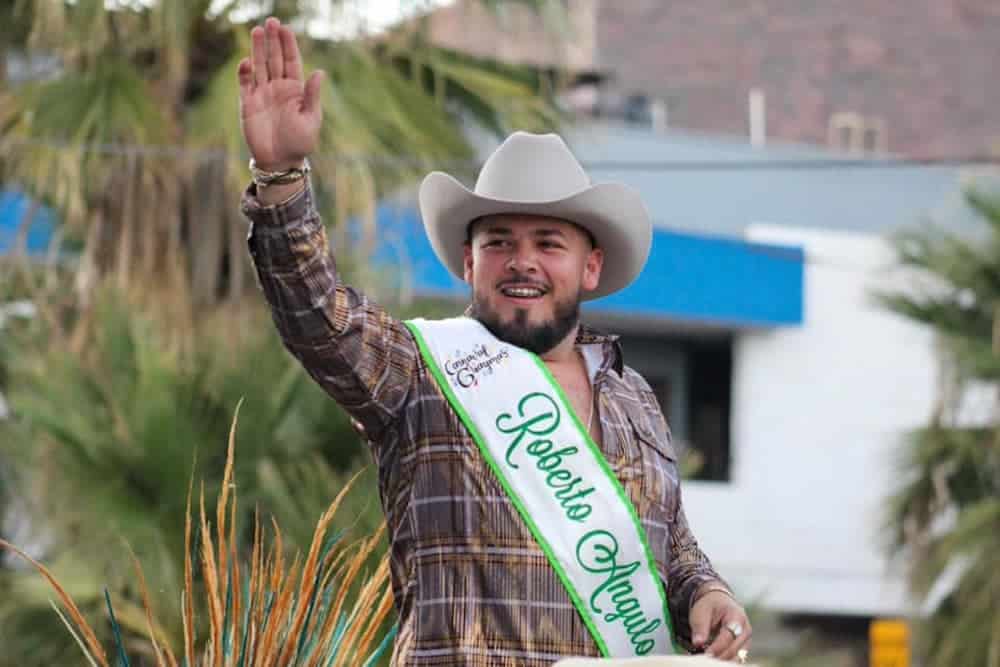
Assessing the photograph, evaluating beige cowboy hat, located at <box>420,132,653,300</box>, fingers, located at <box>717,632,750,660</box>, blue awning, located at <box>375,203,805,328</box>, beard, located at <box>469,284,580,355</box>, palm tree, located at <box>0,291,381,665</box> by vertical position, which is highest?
beige cowboy hat, located at <box>420,132,653,300</box>

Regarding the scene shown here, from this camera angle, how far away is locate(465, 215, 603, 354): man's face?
12.7ft

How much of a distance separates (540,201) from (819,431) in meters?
19.9

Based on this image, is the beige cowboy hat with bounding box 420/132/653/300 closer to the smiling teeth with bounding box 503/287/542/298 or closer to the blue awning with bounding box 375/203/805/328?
the smiling teeth with bounding box 503/287/542/298

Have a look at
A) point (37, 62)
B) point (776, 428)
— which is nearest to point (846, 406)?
point (776, 428)

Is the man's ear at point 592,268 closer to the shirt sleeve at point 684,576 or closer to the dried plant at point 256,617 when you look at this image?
the shirt sleeve at point 684,576

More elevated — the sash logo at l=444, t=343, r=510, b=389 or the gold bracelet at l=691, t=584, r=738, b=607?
the sash logo at l=444, t=343, r=510, b=389

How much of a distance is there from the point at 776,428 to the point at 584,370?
19.7 m

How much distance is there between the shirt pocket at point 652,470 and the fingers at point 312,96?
0.90m

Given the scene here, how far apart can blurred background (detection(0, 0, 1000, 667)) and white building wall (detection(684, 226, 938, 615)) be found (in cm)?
3

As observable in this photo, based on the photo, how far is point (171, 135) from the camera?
11555mm

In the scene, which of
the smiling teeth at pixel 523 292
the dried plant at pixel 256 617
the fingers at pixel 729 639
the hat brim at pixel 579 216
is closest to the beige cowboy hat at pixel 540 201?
the hat brim at pixel 579 216

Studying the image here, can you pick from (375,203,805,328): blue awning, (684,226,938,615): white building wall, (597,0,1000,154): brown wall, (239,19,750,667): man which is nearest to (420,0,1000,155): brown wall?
(597,0,1000,154): brown wall

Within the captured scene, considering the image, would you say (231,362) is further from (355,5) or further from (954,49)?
(954,49)

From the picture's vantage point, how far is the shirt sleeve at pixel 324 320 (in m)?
3.52
